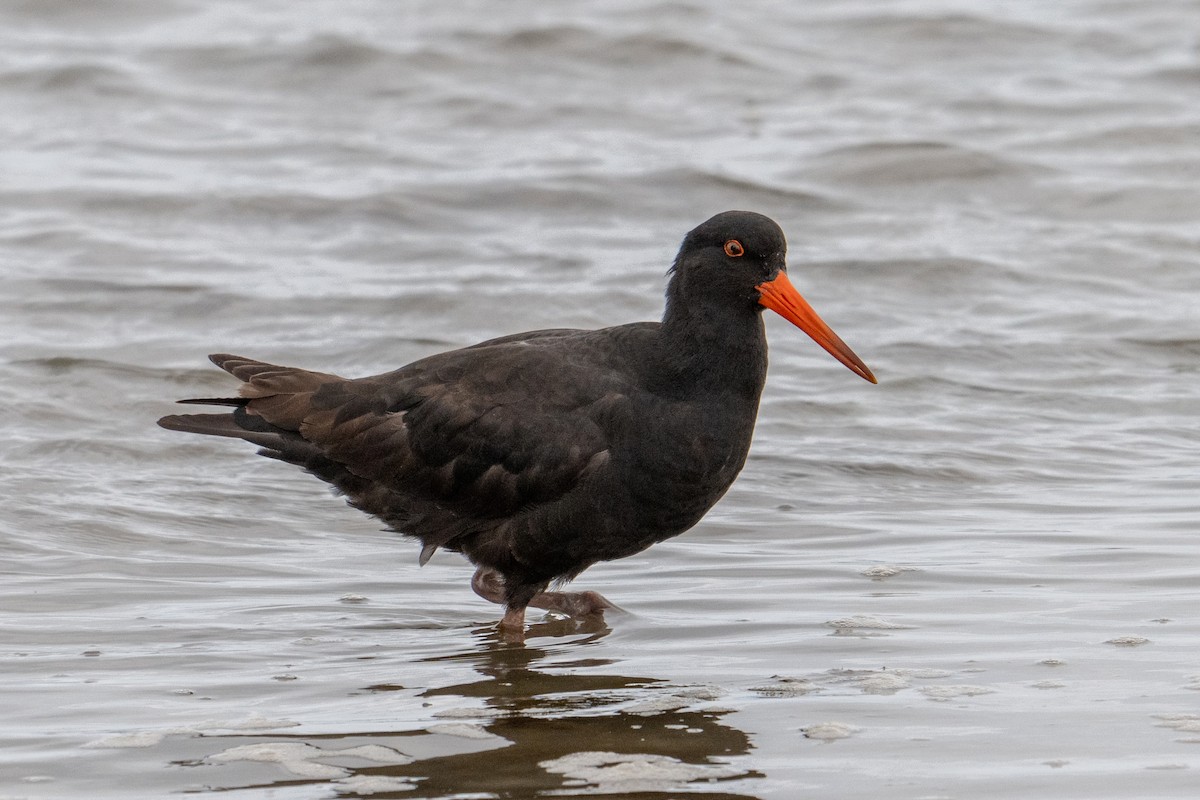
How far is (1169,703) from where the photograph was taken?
16.4 feet

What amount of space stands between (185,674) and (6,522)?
2274 millimetres

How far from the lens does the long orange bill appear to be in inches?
247

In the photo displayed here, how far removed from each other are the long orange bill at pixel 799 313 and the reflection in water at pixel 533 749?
5.14ft

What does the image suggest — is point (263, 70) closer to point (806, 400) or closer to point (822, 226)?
point (822, 226)

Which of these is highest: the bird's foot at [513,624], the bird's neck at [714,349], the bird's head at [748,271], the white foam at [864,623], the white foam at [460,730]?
the bird's head at [748,271]

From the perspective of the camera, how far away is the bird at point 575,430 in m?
6.09

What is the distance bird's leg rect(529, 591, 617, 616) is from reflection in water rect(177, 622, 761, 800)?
90cm

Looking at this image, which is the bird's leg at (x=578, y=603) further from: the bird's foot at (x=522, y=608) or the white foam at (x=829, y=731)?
the white foam at (x=829, y=731)

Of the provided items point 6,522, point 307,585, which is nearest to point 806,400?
point 307,585

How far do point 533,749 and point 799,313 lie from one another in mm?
2196

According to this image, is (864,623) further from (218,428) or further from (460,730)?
(218,428)

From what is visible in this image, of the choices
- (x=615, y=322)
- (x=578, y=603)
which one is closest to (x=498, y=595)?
(x=578, y=603)

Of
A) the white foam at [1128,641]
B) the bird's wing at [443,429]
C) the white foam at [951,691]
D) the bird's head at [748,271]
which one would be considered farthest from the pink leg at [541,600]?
the white foam at [1128,641]

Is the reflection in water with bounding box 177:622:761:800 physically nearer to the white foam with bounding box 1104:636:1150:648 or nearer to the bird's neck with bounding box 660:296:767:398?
the bird's neck with bounding box 660:296:767:398
